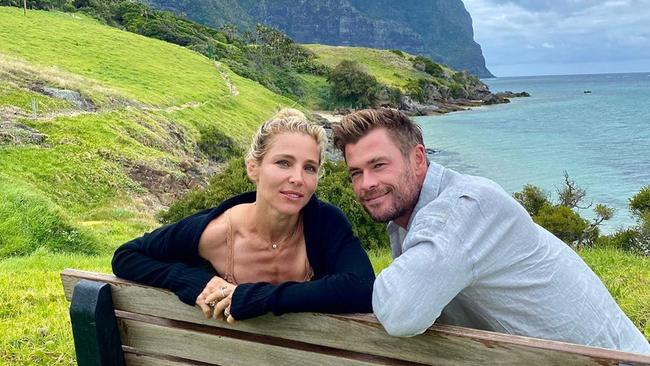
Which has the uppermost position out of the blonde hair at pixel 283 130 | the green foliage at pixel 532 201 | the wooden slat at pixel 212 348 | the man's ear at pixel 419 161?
the blonde hair at pixel 283 130

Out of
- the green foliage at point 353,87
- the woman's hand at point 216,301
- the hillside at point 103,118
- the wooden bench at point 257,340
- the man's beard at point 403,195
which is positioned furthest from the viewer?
the green foliage at point 353,87

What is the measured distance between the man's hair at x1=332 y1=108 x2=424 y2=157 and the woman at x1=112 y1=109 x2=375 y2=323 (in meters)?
0.14

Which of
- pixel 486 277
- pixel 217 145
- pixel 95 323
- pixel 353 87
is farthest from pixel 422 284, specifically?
pixel 353 87

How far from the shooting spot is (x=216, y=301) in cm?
242

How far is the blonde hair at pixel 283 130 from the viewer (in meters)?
2.87

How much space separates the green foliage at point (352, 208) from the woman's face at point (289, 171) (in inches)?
410

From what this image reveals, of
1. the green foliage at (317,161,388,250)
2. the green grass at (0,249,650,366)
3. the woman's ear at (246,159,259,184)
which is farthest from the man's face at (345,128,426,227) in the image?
the green foliage at (317,161,388,250)

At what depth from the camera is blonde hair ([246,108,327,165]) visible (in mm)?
2865

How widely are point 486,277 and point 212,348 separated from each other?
1124 millimetres

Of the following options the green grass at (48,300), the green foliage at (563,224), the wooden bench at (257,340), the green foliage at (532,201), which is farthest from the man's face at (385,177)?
the green foliage at (532,201)

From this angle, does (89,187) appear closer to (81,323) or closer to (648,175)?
(81,323)

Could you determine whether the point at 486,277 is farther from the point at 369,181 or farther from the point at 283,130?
the point at 283,130

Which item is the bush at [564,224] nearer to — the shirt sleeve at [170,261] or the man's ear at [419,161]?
the man's ear at [419,161]

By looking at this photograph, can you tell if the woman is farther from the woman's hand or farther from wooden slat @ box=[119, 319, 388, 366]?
wooden slat @ box=[119, 319, 388, 366]
